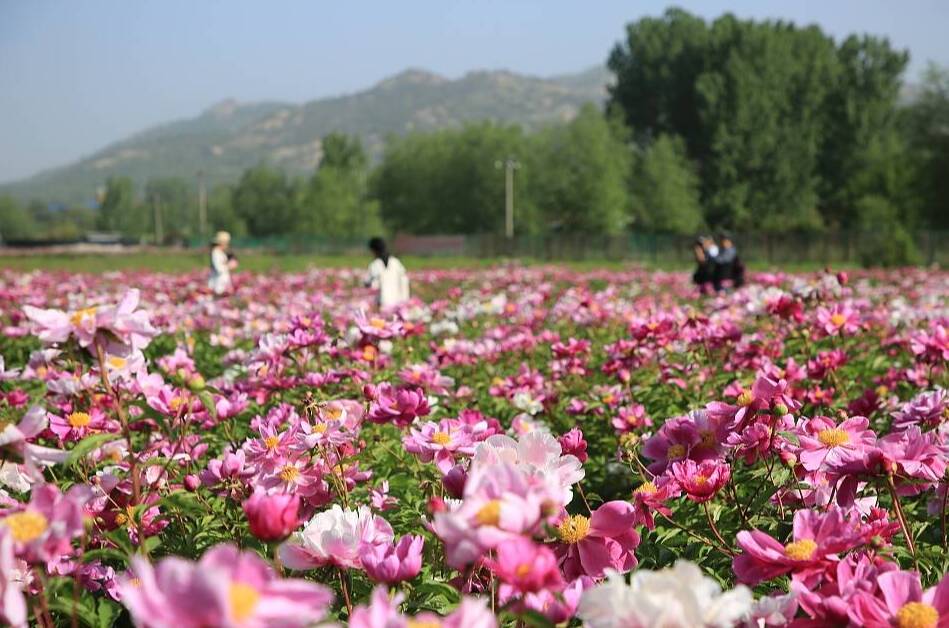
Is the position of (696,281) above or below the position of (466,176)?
below

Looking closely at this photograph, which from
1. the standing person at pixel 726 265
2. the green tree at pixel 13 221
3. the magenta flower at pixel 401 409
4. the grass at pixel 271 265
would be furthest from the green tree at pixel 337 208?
the green tree at pixel 13 221

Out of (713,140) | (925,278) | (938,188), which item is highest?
(713,140)

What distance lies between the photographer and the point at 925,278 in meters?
13.1

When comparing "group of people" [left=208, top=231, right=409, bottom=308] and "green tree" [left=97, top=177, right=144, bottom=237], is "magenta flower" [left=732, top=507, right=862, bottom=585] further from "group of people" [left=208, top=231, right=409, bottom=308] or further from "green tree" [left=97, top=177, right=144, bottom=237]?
"green tree" [left=97, top=177, right=144, bottom=237]

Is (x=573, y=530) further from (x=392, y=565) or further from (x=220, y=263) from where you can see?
(x=220, y=263)

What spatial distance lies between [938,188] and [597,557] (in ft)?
136

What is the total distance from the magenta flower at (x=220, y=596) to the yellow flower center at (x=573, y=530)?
639mm

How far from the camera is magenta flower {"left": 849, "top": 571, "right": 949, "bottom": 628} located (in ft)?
3.27

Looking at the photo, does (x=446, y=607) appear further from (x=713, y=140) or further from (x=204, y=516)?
(x=713, y=140)

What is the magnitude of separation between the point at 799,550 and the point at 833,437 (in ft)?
1.74

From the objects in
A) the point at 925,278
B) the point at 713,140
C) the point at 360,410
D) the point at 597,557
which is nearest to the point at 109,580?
the point at 360,410

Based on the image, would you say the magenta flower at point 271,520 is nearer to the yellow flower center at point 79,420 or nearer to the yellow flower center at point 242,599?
the yellow flower center at point 242,599

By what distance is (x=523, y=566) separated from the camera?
0.94 m

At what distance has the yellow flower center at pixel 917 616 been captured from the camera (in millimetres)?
987
